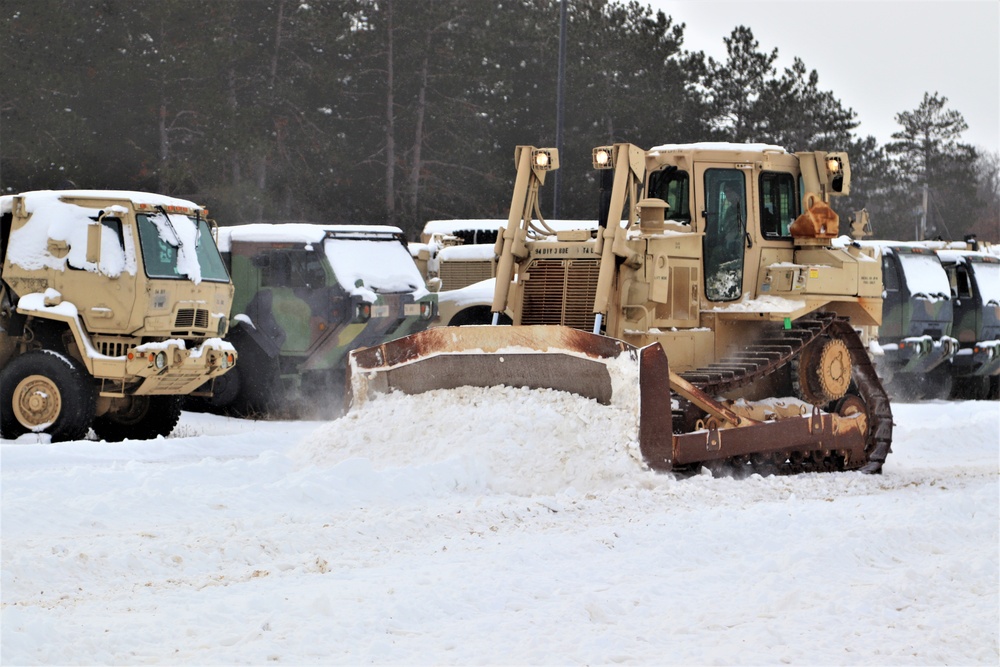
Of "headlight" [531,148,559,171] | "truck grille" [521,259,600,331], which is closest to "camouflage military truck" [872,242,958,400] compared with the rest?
"headlight" [531,148,559,171]

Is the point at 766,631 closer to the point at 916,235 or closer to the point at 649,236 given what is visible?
the point at 649,236

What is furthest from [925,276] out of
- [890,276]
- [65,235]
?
[65,235]

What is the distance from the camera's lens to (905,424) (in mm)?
18047

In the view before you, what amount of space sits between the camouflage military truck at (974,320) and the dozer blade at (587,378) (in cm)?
1230

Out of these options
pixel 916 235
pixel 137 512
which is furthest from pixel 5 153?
pixel 916 235

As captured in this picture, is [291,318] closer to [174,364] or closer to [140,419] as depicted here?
[140,419]

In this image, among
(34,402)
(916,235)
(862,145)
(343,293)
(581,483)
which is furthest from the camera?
(916,235)

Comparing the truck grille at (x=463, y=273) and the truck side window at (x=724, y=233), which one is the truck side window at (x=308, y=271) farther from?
the truck side window at (x=724, y=233)

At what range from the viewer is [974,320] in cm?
2395

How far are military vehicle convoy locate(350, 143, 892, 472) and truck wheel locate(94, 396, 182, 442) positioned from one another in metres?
3.78

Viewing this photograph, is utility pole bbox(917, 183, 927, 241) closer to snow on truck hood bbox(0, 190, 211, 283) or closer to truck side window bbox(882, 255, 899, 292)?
truck side window bbox(882, 255, 899, 292)

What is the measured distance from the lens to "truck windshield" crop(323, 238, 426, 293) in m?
17.8

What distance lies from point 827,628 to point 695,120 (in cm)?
3422

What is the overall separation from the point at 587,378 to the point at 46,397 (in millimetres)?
6002
